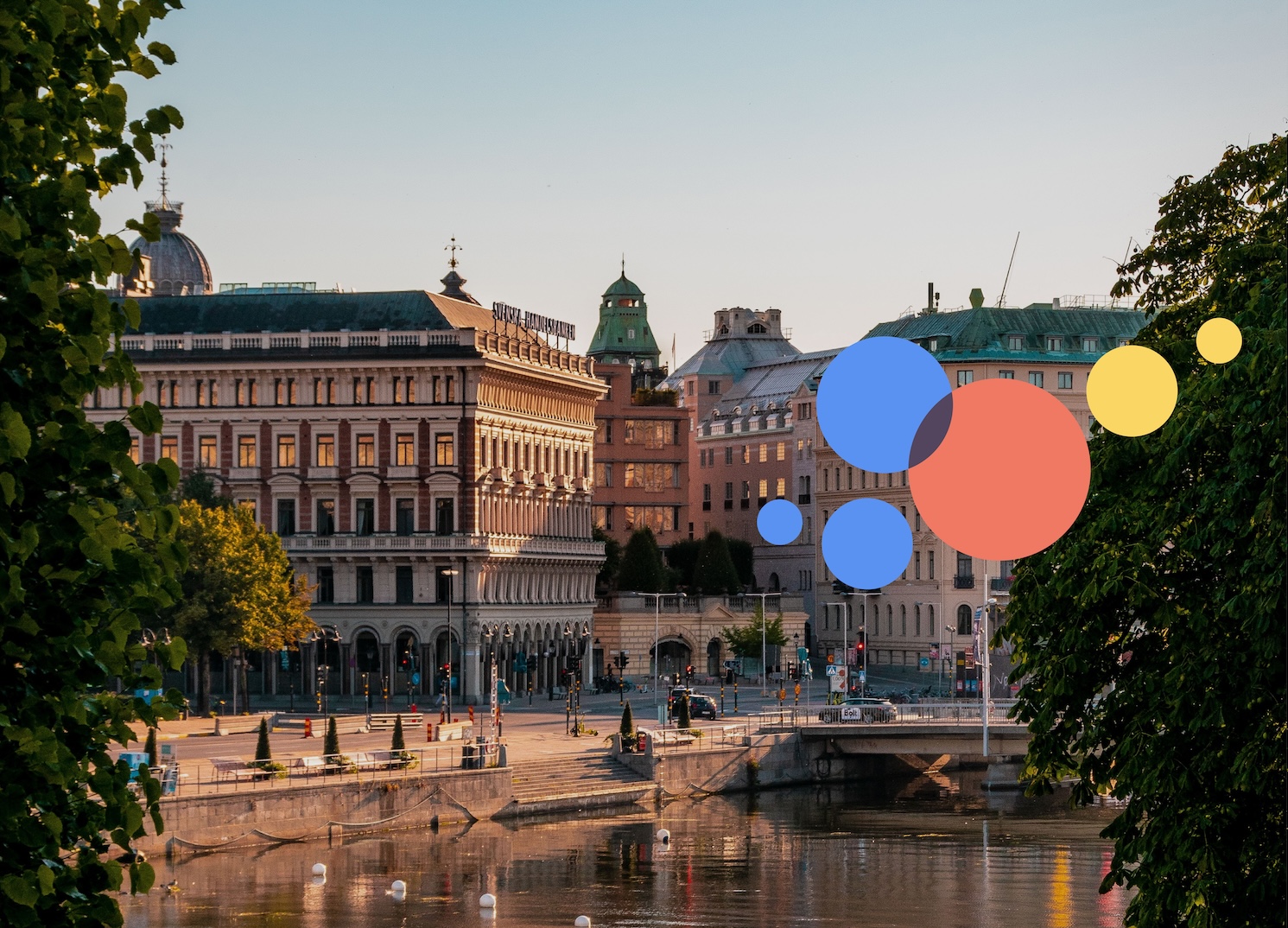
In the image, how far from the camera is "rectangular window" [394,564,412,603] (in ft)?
380

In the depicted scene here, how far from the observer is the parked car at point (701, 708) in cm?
9956

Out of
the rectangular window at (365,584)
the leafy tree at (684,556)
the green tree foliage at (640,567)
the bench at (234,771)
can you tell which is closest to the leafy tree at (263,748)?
the bench at (234,771)

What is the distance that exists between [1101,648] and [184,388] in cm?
9233

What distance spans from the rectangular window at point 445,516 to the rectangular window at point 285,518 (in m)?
7.59

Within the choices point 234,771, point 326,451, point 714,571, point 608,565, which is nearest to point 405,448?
point 326,451

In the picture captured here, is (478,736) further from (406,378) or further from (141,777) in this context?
(141,777)

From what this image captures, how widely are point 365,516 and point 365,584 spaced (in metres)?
3.54

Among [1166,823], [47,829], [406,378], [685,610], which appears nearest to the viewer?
[47,829]

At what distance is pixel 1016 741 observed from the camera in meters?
90.9

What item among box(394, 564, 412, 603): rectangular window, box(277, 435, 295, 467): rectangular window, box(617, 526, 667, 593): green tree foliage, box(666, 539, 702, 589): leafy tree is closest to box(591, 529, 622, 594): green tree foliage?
box(617, 526, 667, 593): green tree foliage

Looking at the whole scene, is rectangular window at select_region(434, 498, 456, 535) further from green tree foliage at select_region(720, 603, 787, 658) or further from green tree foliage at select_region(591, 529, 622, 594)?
green tree foliage at select_region(591, 529, 622, 594)

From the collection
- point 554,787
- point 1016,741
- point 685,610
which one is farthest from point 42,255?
point 685,610

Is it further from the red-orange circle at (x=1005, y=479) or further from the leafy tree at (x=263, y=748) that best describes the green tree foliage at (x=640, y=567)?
the red-orange circle at (x=1005, y=479)

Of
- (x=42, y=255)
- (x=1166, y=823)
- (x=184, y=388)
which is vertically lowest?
(x=1166, y=823)
